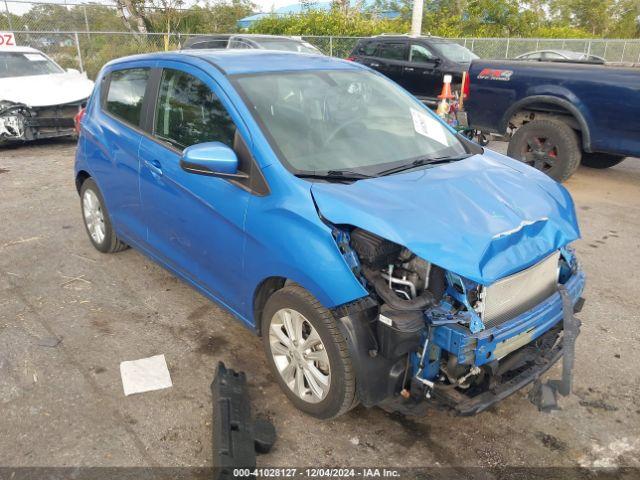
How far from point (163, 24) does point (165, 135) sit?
70.7 ft

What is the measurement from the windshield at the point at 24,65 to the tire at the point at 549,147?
8.66m

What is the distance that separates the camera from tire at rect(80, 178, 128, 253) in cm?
472

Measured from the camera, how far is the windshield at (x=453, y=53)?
13.7 metres

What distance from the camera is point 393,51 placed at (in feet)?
47.4

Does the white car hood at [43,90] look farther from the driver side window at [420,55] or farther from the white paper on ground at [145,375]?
the driver side window at [420,55]

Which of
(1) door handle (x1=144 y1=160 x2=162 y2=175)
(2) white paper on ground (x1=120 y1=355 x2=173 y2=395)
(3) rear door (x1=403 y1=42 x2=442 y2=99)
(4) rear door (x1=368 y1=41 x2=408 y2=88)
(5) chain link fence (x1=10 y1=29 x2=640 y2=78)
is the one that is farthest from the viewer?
(5) chain link fence (x1=10 y1=29 x2=640 y2=78)

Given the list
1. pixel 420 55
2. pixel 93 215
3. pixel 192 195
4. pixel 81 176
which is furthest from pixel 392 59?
pixel 192 195

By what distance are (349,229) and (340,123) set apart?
0.98m

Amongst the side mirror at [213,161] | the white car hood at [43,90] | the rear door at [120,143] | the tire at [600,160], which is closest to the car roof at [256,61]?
the rear door at [120,143]

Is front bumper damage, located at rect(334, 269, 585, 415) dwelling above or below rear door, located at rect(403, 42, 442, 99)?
below

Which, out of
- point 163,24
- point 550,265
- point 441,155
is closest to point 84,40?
point 163,24

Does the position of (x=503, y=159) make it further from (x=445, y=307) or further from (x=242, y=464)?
(x=242, y=464)

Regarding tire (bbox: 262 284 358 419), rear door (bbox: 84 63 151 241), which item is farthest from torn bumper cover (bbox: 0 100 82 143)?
tire (bbox: 262 284 358 419)

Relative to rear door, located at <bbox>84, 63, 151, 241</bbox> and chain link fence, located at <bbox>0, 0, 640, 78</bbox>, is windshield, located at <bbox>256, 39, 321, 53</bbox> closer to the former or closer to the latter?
chain link fence, located at <bbox>0, 0, 640, 78</bbox>
